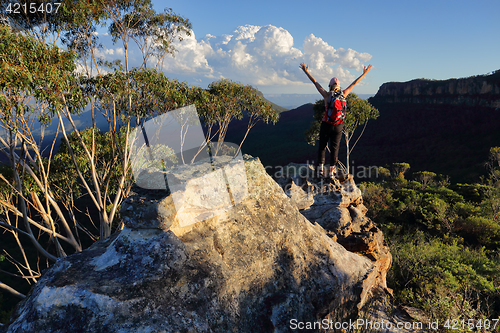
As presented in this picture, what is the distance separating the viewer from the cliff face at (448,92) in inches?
2293

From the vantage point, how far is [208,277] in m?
3.40

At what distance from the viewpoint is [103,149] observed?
14.7 metres

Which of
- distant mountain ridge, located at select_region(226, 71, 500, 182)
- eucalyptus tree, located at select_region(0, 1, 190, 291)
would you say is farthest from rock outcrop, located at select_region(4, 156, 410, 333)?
distant mountain ridge, located at select_region(226, 71, 500, 182)

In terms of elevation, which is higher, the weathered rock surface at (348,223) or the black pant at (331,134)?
the black pant at (331,134)

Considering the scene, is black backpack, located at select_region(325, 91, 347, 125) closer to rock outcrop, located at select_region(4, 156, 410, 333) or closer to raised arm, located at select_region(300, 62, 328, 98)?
raised arm, located at select_region(300, 62, 328, 98)

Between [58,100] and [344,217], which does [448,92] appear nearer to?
[344,217]

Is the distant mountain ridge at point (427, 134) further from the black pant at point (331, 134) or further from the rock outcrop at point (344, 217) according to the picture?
the black pant at point (331, 134)

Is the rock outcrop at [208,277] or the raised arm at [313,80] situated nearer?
the rock outcrop at [208,277]

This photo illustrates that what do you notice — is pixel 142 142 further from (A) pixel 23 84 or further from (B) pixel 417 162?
(B) pixel 417 162

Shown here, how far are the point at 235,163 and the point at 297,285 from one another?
2.30 metres

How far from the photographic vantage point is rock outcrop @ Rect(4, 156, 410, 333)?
2.79 meters

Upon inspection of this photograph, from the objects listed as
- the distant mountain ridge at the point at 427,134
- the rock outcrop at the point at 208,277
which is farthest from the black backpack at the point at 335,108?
the distant mountain ridge at the point at 427,134

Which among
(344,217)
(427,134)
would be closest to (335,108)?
(344,217)

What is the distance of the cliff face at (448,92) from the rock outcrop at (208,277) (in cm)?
7410
